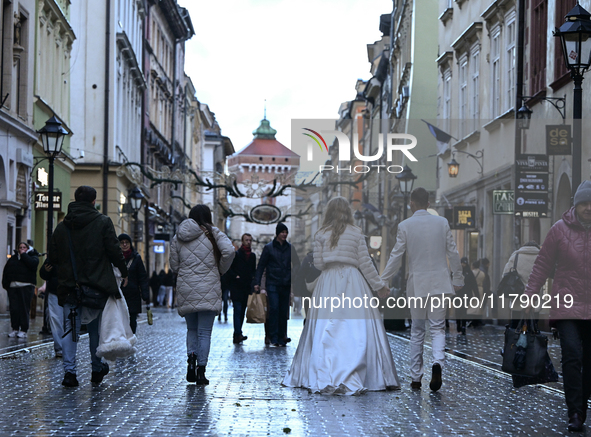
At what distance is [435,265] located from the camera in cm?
1077

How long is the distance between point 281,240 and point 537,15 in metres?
10.8

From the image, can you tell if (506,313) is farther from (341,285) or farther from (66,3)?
(66,3)

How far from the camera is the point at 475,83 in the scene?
32000 millimetres

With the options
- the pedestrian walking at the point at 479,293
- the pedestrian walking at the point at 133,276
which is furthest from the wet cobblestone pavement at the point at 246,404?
the pedestrian walking at the point at 479,293

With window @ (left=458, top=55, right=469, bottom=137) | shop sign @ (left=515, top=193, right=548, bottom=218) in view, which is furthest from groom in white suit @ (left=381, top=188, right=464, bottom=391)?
window @ (left=458, top=55, right=469, bottom=137)

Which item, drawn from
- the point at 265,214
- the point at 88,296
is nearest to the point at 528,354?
the point at 88,296

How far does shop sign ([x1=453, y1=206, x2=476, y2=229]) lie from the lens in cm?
2916

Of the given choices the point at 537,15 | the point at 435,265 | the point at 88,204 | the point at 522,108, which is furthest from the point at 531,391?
the point at 537,15

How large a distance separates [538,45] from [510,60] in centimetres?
249

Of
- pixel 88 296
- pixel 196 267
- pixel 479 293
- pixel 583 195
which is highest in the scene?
pixel 583 195

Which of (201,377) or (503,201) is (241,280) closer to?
(503,201)

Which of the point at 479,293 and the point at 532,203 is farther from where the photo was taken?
the point at 479,293

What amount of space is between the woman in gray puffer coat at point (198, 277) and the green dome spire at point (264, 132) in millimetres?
166658

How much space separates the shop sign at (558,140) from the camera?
66.4ft
